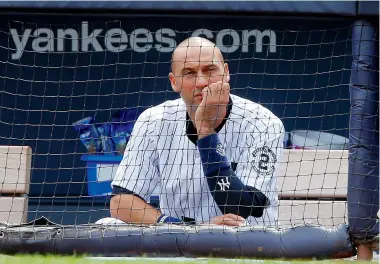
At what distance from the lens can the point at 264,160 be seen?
4215mm

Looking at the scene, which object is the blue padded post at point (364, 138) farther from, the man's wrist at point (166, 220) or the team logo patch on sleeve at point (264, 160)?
the man's wrist at point (166, 220)

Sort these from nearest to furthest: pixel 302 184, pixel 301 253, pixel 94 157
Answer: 1. pixel 301 253
2. pixel 302 184
3. pixel 94 157

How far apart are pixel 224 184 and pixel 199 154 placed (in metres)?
0.21

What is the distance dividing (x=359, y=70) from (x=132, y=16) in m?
0.92

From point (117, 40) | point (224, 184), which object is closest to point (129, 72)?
point (117, 40)

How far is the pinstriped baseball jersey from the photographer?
4238mm

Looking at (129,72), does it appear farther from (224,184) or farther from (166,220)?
(224,184)

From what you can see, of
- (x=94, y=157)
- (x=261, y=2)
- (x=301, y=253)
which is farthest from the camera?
(x=94, y=157)

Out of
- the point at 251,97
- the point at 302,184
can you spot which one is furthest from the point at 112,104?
the point at 302,184

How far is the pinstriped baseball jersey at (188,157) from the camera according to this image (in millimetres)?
4238

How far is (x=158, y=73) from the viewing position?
23.6 ft

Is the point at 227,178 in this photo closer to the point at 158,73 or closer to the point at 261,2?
the point at 261,2

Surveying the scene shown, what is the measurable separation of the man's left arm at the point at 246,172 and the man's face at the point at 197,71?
0.77 ft

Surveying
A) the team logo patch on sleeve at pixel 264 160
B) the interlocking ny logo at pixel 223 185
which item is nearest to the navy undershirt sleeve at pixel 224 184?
the interlocking ny logo at pixel 223 185
